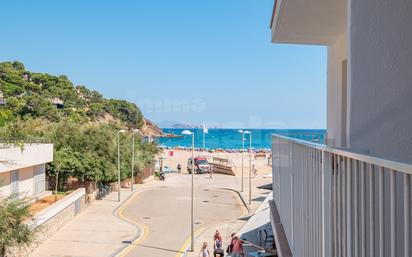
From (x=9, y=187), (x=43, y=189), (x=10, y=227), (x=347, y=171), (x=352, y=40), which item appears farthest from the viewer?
(x=43, y=189)

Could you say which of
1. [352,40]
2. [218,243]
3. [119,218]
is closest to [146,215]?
[119,218]

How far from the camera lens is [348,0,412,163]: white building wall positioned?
276cm

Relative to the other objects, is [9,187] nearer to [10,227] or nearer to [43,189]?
[43,189]

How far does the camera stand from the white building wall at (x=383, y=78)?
2.76 m

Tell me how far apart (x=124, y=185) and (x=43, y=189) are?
13.3 m

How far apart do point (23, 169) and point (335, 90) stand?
71.9 ft

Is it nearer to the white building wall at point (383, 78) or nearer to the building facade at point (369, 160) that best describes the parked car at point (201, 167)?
the building facade at point (369, 160)

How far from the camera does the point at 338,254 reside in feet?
9.46

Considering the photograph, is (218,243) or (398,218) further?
(218,243)

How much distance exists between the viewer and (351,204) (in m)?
2.48

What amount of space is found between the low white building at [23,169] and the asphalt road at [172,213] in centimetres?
594

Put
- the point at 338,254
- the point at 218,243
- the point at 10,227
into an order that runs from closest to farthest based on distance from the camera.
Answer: the point at 338,254 < the point at 10,227 < the point at 218,243

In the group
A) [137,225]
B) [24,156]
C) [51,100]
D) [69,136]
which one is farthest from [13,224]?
[51,100]

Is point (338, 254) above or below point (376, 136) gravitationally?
below
